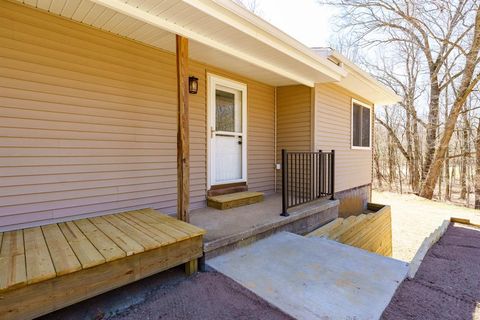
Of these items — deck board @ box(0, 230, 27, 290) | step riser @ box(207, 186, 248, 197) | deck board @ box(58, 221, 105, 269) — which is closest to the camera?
deck board @ box(0, 230, 27, 290)

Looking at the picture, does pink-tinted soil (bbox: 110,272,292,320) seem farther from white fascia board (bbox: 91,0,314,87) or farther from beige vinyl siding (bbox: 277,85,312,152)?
beige vinyl siding (bbox: 277,85,312,152)

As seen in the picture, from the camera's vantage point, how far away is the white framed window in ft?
21.9

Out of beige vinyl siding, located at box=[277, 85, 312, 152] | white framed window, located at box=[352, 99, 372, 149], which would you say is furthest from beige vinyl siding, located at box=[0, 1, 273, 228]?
white framed window, located at box=[352, 99, 372, 149]

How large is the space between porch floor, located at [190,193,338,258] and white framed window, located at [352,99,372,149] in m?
2.90

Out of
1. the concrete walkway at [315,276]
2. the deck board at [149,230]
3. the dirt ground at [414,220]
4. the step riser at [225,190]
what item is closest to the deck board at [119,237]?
the deck board at [149,230]

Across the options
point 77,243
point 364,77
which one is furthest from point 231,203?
point 364,77

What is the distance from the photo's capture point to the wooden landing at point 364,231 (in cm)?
375

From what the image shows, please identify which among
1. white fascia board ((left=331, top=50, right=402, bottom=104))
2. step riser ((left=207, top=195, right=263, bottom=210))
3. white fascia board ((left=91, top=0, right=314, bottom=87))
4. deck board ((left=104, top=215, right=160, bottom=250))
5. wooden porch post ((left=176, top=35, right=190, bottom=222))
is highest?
white fascia board ((left=331, top=50, right=402, bottom=104))

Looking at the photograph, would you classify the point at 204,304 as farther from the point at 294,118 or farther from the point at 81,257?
the point at 294,118

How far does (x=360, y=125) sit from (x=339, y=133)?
4.90 ft

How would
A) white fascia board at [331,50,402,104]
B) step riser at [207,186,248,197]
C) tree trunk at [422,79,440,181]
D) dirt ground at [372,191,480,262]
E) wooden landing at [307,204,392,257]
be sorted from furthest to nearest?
1. tree trunk at [422,79,440,181]
2. dirt ground at [372,191,480,262]
3. white fascia board at [331,50,402,104]
4. step riser at [207,186,248,197]
5. wooden landing at [307,204,392,257]

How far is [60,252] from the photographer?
6.50ft

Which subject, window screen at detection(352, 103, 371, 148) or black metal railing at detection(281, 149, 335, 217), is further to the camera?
window screen at detection(352, 103, 371, 148)

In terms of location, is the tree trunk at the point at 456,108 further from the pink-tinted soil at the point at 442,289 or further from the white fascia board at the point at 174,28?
the white fascia board at the point at 174,28
